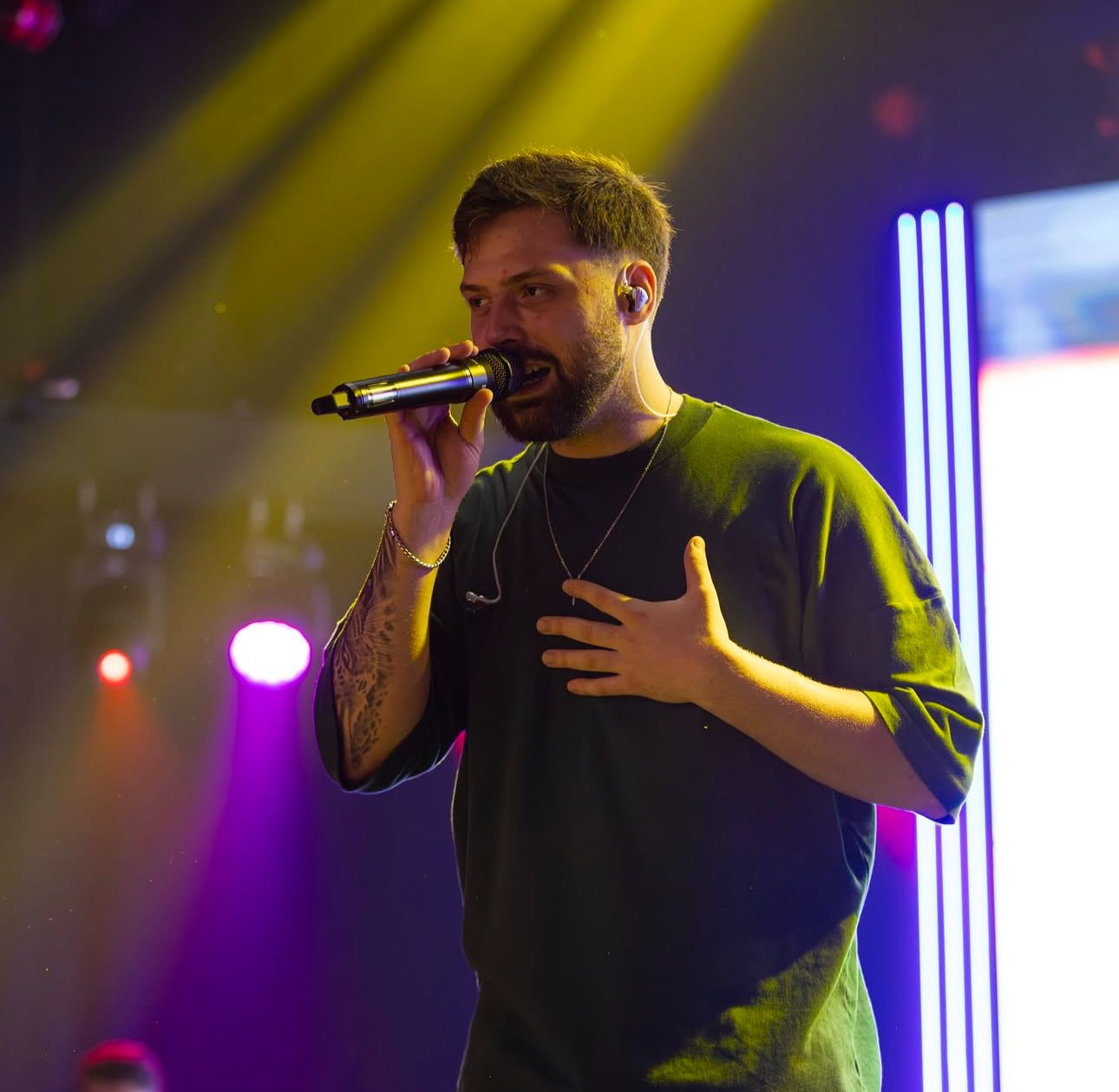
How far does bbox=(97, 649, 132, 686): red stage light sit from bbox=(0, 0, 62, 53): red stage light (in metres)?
1.24

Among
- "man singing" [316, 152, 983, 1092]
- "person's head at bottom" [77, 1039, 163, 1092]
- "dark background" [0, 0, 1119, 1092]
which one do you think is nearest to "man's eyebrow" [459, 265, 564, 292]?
"man singing" [316, 152, 983, 1092]

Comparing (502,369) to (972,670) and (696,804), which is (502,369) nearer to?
(696,804)

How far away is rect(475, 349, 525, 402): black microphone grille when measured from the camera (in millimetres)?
1304

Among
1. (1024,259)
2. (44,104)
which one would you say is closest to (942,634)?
(1024,259)

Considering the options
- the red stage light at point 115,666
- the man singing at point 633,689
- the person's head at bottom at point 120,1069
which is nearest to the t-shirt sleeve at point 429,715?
the man singing at point 633,689

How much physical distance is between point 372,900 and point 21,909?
0.73 meters

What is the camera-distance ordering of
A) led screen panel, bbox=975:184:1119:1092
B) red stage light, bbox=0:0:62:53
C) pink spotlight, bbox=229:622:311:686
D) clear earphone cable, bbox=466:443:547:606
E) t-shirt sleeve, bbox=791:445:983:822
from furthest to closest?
pink spotlight, bbox=229:622:311:686
red stage light, bbox=0:0:62:53
led screen panel, bbox=975:184:1119:1092
clear earphone cable, bbox=466:443:547:606
t-shirt sleeve, bbox=791:445:983:822

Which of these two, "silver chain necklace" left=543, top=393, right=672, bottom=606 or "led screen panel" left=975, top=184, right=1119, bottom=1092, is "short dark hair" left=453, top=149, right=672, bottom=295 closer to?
"silver chain necklace" left=543, top=393, right=672, bottom=606

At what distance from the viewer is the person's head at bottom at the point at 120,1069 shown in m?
2.44

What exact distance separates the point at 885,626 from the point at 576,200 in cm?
62

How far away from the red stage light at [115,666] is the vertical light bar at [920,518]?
63.7 inches

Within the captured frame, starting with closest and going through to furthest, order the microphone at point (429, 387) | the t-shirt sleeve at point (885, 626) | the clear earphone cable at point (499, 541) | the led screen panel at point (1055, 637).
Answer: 1. the microphone at point (429, 387)
2. the t-shirt sleeve at point (885, 626)
3. the clear earphone cable at point (499, 541)
4. the led screen panel at point (1055, 637)

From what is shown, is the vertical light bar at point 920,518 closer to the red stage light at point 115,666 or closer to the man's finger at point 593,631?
the man's finger at point 593,631

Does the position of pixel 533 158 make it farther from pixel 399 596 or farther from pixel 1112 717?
pixel 1112 717
